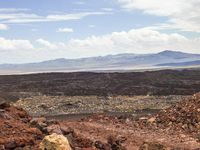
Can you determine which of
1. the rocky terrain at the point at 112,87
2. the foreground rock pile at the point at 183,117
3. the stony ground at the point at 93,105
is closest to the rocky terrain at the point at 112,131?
the foreground rock pile at the point at 183,117

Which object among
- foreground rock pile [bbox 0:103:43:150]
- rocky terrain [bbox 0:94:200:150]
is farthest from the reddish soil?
foreground rock pile [bbox 0:103:43:150]

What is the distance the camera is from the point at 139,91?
273 ft

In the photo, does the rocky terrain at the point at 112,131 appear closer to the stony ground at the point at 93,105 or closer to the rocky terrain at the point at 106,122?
the rocky terrain at the point at 106,122

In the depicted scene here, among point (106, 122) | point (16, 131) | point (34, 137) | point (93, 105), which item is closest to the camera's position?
point (34, 137)

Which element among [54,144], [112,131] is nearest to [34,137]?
[54,144]

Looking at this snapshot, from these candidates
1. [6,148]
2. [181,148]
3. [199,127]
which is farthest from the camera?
[199,127]

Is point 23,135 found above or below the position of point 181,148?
above

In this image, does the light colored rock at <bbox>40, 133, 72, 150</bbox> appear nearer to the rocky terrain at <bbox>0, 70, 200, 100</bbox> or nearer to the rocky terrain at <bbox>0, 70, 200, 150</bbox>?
the rocky terrain at <bbox>0, 70, 200, 150</bbox>

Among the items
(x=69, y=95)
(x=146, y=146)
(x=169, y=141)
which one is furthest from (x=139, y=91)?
(x=146, y=146)

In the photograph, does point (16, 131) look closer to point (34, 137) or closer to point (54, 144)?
point (34, 137)

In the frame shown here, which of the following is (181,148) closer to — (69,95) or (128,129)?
(128,129)

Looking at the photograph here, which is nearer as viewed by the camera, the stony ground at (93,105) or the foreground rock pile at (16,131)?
the foreground rock pile at (16,131)

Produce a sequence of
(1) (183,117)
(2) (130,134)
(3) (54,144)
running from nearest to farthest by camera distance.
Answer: (3) (54,144)
(2) (130,134)
(1) (183,117)

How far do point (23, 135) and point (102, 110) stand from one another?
37.3 metres
